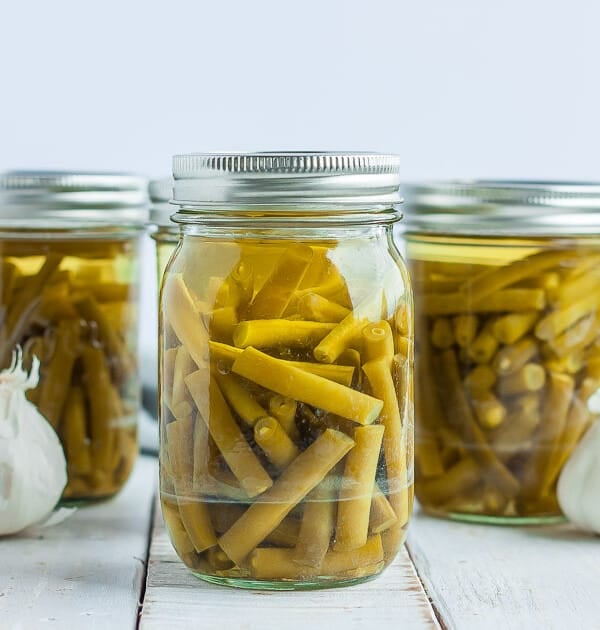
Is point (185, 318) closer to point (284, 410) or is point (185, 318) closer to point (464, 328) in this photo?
point (284, 410)

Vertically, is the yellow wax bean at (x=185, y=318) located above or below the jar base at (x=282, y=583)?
above

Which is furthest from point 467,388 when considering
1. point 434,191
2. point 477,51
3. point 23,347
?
point 477,51

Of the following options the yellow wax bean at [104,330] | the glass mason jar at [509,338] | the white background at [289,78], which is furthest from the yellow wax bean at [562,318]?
the white background at [289,78]

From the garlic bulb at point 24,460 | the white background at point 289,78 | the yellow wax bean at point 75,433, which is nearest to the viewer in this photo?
the garlic bulb at point 24,460

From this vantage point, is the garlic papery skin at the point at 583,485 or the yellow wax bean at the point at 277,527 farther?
the garlic papery skin at the point at 583,485

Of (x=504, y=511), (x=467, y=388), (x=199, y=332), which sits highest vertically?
(x=199, y=332)

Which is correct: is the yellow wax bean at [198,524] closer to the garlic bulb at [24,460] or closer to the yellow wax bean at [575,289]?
the garlic bulb at [24,460]

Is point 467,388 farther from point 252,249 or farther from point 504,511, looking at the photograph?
point 252,249
